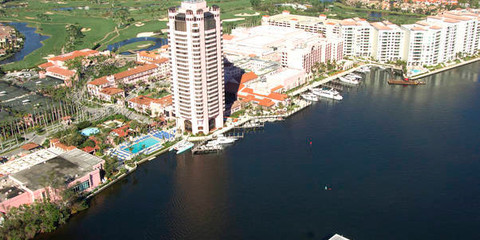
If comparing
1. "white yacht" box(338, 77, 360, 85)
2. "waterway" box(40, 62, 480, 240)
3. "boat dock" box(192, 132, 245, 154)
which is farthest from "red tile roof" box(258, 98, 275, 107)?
"white yacht" box(338, 77, 360, 85)

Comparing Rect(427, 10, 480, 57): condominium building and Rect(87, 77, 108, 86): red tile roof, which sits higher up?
Rect(427, 10, 480, 57): condominium building

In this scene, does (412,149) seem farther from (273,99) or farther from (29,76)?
(29,76)

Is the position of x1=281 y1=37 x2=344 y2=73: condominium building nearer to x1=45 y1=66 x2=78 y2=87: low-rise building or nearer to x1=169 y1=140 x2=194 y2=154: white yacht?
x1=169 y1=140 x2=194 y2=154: white yacht

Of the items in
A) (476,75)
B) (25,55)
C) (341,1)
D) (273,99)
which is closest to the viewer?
(273,99)

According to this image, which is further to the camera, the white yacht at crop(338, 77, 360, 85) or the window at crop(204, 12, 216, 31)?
the white yacht at crop(338, 77, 360, 85)

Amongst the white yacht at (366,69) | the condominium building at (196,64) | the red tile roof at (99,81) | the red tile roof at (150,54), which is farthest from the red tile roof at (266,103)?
the red tile roof at (150,54)

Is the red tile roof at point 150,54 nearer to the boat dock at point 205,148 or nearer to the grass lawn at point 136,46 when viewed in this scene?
the grass lawn at point 136,46

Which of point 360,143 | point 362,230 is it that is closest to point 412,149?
point 360,143
